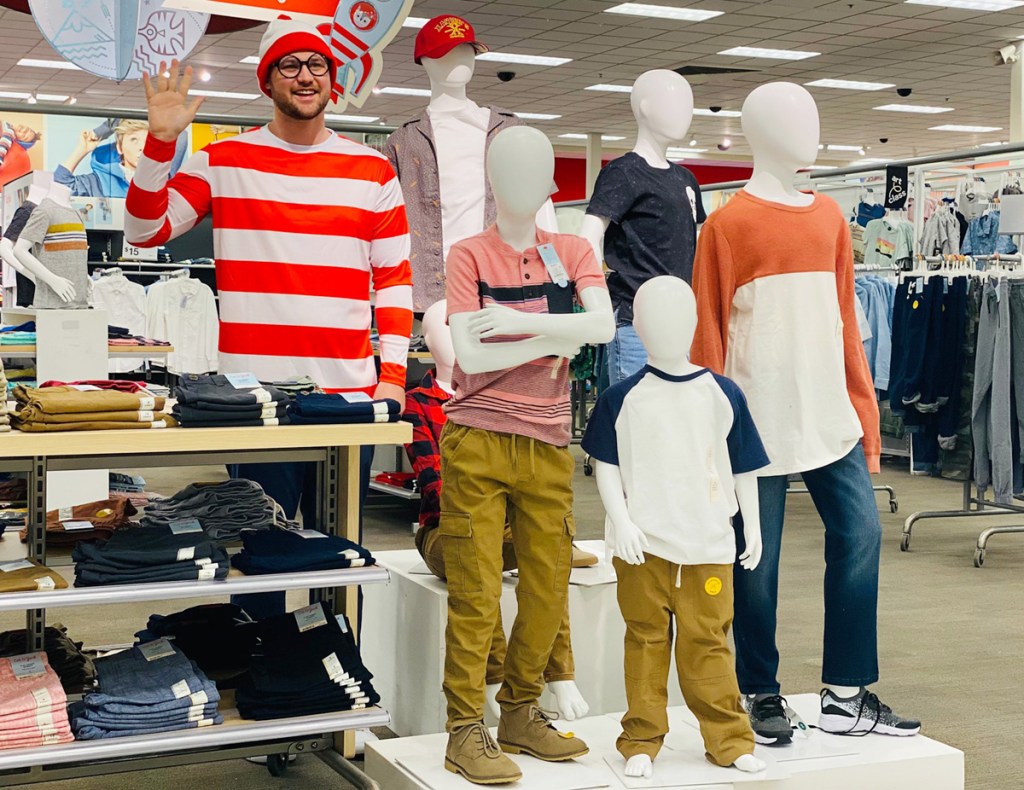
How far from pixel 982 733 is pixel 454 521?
1826mm

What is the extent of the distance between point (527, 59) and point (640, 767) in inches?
513

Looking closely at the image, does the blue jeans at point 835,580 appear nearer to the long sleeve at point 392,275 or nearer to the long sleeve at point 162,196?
the long sleeve at point 392,275

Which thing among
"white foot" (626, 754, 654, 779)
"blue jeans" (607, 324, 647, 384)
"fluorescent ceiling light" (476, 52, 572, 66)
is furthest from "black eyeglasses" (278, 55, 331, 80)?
"fluorescent ceiling light" (476, 52, 572, 66)

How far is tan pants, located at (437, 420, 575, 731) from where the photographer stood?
2.41 metres

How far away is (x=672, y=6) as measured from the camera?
11695 mm

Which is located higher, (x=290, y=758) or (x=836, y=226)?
(x=836, y=226)

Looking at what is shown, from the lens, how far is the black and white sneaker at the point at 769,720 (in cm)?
265

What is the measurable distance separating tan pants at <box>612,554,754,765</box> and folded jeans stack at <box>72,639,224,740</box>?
858 millimetres

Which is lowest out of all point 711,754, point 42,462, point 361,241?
point 711,754

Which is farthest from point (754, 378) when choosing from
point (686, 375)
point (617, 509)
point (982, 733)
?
point (982, 733)

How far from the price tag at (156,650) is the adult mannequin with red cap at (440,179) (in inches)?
43.6

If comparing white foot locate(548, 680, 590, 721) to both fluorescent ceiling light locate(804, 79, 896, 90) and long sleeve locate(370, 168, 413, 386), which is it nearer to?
long sleeve locate(370, 168, 413, 386)

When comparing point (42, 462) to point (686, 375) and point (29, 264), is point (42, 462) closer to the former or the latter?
point (686, 375)

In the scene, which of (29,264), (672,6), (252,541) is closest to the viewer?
(252,541)
